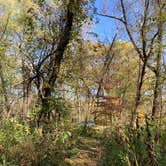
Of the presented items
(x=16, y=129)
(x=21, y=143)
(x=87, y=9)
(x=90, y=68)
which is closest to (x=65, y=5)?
(x=87, y=9)

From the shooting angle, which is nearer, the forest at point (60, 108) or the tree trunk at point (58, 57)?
the forest at point (60, 108)

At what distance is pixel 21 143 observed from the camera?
23.6ft

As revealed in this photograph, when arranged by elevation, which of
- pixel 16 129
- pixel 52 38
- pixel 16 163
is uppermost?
pixel 52 38

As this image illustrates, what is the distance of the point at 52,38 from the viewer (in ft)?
36.1

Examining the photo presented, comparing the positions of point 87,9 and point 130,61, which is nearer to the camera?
point 87,9

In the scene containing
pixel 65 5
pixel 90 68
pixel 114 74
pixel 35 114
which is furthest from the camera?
pixel 114 74

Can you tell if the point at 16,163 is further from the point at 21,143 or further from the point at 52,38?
the point at 52,38

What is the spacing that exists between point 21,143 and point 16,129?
3.15ft

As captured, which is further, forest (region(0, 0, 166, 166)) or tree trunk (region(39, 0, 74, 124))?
tree trunk (region(39, 0, 74, 124))

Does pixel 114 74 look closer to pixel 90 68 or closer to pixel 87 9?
pixel 90 68

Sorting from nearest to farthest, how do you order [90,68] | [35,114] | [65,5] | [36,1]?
[35,114]
[65,5]
[36,1]
[90,68]

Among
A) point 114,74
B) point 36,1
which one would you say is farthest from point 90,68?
point 36,1

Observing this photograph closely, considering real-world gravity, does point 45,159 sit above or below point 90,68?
below

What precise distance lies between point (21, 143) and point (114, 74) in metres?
28.9
